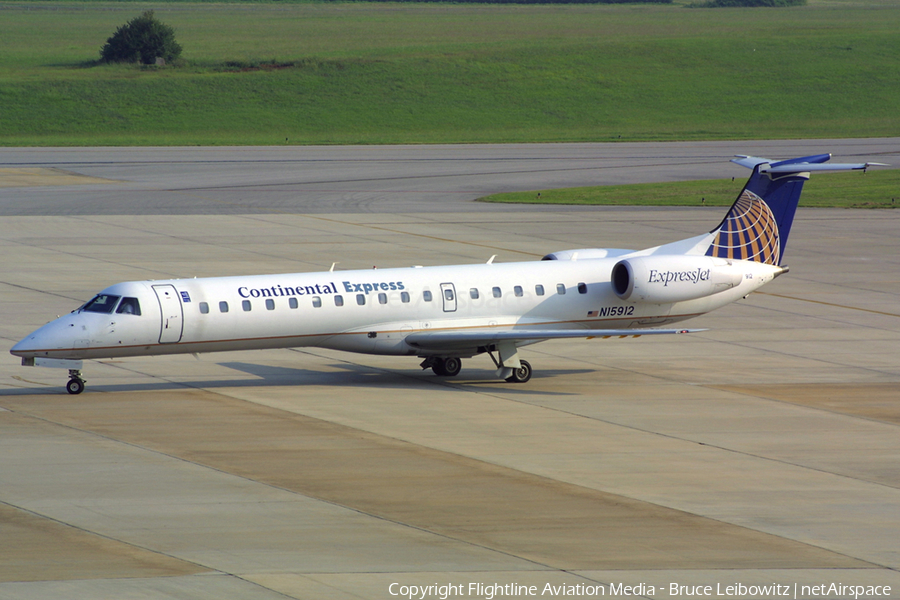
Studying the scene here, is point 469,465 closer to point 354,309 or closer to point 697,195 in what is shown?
point 354,309

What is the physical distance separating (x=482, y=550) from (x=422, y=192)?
48180 millimetres

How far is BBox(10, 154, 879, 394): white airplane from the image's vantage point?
83.5 ft

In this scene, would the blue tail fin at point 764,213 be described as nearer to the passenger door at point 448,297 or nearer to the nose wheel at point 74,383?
the passenger door at point 448,297

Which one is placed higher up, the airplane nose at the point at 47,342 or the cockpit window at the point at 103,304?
the cockpit window at the point at 103,304

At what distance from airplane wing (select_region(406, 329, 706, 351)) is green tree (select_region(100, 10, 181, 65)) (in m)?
92.6

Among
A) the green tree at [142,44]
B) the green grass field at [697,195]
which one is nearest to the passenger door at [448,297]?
the green grass field at [697,195]

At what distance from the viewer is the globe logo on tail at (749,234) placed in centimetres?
3108

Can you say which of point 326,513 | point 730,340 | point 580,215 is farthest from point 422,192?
point 326,513

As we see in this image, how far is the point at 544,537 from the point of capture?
55.6 ft

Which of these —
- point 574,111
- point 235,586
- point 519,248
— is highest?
point 574,111

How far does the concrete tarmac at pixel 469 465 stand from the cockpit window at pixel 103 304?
1861mm

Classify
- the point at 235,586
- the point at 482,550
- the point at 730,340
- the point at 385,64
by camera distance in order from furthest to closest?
1. the point at 385,64
2. the point at 730,340
3. the point at 482,550
4. the point at 235,586

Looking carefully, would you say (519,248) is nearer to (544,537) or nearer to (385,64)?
(544,537)

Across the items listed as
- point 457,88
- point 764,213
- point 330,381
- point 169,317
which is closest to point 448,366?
point 330,381
